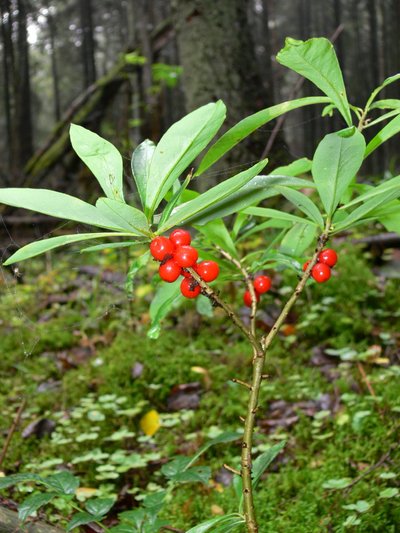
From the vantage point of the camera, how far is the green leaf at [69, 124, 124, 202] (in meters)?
1.15

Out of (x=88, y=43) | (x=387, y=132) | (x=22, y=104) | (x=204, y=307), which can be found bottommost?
(x=204, y=307)

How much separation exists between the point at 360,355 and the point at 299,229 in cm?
179

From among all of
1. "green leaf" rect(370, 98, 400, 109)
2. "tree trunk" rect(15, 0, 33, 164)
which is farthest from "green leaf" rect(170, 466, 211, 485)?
"tree trunk" rect(15, 0, 33, 164)

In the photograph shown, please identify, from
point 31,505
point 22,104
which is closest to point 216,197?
point 31,505

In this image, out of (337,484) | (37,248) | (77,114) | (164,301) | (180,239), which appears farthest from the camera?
(77,114)

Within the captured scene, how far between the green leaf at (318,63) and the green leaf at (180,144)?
0.66 ft

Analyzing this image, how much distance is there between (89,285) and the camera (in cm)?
590

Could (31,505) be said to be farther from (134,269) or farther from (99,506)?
(134,269)

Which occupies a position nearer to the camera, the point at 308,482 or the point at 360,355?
the point at 308,482

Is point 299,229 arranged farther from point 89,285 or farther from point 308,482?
point 89,285

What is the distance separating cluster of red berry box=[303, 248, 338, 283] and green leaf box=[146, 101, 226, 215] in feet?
1.35

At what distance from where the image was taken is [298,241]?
1.65 metres

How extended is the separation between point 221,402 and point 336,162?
217cm

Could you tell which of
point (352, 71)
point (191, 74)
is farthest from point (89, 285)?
point (352, 71)
